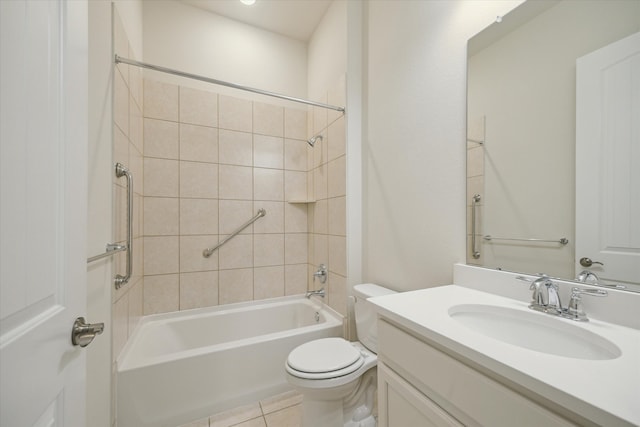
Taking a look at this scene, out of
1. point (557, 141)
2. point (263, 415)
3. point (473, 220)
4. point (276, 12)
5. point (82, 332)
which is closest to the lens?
point (82, 332)

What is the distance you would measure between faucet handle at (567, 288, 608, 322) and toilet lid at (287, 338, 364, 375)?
0.87 m

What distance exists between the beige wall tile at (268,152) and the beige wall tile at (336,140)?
1.85ft

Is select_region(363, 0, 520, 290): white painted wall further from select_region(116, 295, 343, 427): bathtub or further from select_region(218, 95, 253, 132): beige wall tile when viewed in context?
select_region(218, 95, 253, 132): beige wall tile

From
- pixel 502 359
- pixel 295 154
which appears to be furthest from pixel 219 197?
pixel 502 359

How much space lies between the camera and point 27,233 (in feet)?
1.35

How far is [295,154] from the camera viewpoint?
93.7 inches

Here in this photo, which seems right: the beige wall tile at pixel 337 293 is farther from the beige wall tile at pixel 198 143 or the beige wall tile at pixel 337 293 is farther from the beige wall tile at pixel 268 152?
the beige wall tile at pixel 198 143

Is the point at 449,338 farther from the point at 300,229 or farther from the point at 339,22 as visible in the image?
the point at 339,22

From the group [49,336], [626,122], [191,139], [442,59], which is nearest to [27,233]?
[49,336]

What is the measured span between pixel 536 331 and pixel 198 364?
1.56 m

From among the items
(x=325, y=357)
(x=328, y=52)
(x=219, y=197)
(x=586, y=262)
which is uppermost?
(x=328, y=52)

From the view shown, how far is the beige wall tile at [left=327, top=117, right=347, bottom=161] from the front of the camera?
177cm

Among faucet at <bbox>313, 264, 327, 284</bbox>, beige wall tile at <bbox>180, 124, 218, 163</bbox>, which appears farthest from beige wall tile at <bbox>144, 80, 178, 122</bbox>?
faucet at <bbox>313, 264, 327, 284</bbox>

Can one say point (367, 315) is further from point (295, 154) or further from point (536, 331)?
point (295, 154)
